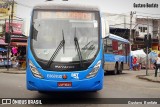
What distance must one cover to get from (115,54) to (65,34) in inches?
575

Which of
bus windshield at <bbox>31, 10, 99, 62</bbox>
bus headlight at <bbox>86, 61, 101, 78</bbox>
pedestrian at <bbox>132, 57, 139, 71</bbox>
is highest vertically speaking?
bus windshield at <bbox>31, 10, 99, 62</bbox>

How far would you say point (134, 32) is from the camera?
60.7 m

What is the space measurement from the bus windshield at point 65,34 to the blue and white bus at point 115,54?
11.8 metres

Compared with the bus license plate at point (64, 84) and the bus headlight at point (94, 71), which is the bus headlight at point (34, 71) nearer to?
the bus license plate at point (64, 84)

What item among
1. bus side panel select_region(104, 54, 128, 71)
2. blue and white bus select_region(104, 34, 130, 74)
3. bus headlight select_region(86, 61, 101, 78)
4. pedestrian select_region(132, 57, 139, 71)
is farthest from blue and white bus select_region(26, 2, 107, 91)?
pedestrian select_region(132, 57, 139, 71)

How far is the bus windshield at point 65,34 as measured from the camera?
10.4 metres

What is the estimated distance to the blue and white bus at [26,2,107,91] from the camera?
10.2 metres

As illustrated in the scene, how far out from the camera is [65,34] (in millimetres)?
10719

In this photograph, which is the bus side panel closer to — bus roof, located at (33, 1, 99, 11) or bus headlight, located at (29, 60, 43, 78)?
bus roof, located at (33, 1, 99, 11)

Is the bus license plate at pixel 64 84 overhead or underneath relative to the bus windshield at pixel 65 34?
underneath

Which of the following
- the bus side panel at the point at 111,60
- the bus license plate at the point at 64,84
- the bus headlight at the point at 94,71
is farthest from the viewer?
the bus side panel at the point at 111,60

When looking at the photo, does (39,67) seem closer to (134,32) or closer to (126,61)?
(126,61)

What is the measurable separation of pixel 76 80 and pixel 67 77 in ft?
0.92

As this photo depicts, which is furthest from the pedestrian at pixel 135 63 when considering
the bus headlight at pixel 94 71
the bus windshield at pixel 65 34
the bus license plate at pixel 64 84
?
the bus license plate at pixel 64 84
